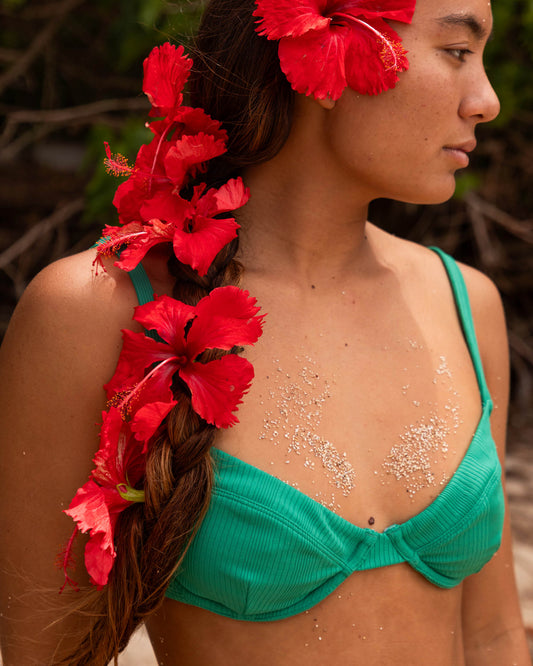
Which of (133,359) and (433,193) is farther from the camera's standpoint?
(433,193)

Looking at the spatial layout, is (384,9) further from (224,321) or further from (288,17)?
(224,321)

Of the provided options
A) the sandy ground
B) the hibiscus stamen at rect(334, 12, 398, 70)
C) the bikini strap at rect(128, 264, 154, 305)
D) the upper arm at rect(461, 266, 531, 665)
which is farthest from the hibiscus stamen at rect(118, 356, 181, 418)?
the sandy ground

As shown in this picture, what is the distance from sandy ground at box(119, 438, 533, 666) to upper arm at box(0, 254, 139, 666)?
1154 mm

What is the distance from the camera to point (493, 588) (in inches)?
53.2

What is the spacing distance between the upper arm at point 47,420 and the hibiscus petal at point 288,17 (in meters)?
0.43

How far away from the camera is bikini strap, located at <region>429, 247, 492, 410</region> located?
1.30m

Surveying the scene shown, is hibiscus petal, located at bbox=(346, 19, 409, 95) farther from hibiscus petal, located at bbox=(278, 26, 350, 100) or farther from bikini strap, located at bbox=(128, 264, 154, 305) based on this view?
bikini strap, located at bbox=(128, 264, 154, 305)

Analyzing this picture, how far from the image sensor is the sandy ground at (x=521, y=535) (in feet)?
7.16

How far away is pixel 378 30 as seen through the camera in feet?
3.42

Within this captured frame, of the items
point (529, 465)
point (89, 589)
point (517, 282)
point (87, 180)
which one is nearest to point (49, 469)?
point (89, 589)

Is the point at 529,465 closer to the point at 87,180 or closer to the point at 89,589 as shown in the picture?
the point at 87,180

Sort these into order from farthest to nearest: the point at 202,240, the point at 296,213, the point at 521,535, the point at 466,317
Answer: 1. the point at 521,535
2. the point at 466,317
3. the point at 296,213
4. the point at 202,240

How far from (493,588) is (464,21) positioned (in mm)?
989

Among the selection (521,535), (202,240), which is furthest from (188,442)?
(521,535)
